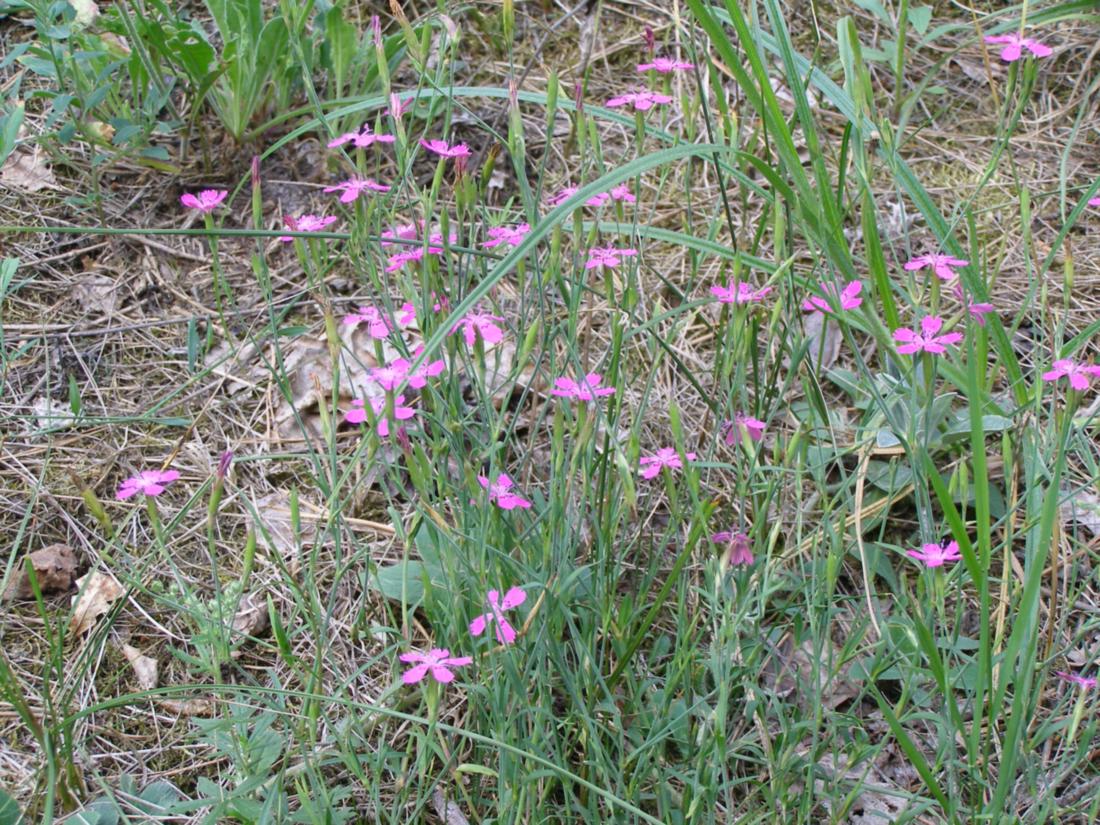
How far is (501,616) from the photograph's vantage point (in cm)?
129

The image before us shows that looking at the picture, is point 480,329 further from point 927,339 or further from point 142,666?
point 142,666

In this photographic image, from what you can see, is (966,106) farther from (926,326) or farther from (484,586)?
(484,586)

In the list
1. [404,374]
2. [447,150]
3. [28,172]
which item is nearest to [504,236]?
[447,150]

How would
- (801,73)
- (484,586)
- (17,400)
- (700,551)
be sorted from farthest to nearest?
(801,73) < (17,400) < (700,551) < (484,586)

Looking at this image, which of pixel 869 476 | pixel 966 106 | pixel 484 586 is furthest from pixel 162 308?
pixel 966 106

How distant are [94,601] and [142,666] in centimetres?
16

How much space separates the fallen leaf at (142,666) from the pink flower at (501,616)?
24.0 inches

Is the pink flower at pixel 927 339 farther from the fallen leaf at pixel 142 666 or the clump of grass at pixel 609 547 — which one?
the fallen leaf at pixel 142 666

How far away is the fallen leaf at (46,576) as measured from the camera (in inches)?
69.5

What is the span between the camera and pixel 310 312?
2.29m

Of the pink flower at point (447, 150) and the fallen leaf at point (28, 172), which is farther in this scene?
the fallen leaf at point (28, 172)

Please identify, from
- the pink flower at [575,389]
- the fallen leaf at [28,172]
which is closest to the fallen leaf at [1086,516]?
the pink flower at [575,389]

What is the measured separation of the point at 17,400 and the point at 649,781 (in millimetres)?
1351

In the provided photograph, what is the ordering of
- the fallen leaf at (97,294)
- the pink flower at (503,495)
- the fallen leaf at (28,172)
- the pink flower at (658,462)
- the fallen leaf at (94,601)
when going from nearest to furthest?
the pink flower at (503,495)
the pink flower at (658,462)
the fallen leaf at (94,601)
the fallen leaf at (97,294)
the fallen leaf at (28,172)
